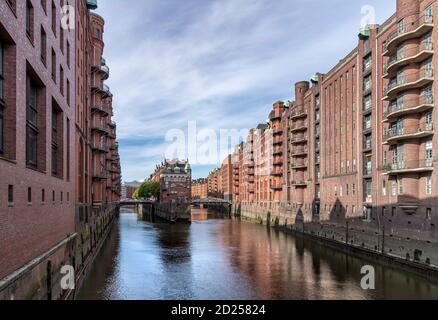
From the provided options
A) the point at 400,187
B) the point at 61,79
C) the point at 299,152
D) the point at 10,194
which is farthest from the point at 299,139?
the point at 10,194

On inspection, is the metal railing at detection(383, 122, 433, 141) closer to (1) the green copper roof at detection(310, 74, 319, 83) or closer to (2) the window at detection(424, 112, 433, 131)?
(2) the window at detection(424, 112, 433, 131)

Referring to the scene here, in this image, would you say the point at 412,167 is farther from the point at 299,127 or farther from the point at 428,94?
the point at 299,127

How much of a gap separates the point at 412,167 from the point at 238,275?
17.4 m

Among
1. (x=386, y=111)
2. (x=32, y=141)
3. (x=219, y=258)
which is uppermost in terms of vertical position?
(x=386, y=111)

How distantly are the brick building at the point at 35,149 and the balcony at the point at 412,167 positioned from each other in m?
27.1

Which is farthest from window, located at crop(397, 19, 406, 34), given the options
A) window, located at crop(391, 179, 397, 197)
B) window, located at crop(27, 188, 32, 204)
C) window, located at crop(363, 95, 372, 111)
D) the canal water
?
window, located at crop(27, 188, 32, 204)

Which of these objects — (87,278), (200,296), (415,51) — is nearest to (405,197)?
(415,51)

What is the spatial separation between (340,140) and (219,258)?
2589cm

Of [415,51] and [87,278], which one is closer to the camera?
[87,278]

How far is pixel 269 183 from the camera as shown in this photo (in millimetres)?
94438

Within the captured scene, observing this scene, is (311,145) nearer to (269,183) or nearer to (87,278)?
(269,183)

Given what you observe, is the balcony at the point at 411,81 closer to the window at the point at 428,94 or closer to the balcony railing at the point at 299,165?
the window at the point at 428,94

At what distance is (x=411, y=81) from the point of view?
36594mm

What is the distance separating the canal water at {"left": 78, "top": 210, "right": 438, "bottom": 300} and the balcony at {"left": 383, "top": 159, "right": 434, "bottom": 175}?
27.8 ft
